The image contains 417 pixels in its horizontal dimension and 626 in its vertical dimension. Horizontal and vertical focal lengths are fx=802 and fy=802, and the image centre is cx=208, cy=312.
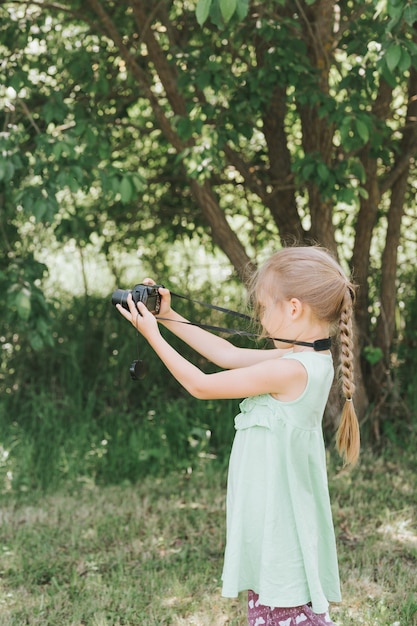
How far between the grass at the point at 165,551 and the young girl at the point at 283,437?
890mm

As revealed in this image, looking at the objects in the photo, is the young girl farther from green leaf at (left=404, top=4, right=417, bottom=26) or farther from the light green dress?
green leaf at (left=404, top=4, right=417, bottom=26)

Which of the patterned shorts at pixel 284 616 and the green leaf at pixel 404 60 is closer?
the patterned shorts at pixel 284 616

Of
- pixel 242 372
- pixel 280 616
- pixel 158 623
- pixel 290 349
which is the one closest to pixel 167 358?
pixel 242 372

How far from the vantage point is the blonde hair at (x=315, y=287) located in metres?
2.13

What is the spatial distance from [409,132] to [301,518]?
340cm

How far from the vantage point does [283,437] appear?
209 cm

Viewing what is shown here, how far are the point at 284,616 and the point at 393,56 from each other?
6.47 feet

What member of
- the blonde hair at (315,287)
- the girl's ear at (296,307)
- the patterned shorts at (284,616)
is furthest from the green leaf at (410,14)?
the patterned shorts at (284,616)

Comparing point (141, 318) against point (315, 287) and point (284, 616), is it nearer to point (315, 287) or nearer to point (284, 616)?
point (315, 287)

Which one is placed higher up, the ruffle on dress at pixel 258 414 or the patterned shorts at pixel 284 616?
the ruffle on dress at pixel 258 414

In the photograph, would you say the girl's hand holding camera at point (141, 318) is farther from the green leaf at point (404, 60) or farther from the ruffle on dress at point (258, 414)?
the green leaf at point (404, 60)

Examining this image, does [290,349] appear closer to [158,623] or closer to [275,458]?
[275,458]

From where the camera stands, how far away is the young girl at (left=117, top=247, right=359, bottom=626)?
2084 mm

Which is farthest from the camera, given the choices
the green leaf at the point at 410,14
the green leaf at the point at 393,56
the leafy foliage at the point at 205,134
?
the leafy foliage at the point at 205,134
